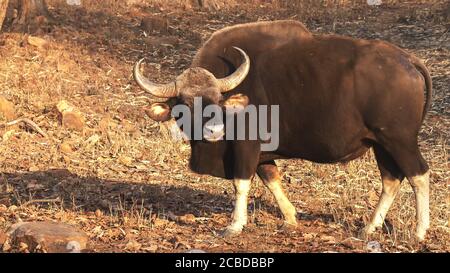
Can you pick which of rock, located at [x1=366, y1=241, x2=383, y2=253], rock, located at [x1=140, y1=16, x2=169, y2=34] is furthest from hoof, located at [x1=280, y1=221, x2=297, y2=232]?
rock, located at [x1=140, y1=16, x2=169, y2=34]

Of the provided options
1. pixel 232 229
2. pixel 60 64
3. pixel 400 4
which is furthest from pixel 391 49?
pixel 400 4

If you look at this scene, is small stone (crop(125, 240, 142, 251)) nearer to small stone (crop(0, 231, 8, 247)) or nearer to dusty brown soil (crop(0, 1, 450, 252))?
dusty brown soil (crop(0, 1, 450, 252))

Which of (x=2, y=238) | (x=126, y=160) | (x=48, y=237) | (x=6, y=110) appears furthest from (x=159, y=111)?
(x=6, y=110)

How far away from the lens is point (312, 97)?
6.82 m

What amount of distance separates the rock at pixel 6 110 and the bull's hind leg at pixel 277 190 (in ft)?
15.2

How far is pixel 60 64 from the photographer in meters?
13.4

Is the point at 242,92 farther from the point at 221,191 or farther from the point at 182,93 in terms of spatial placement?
the point at 221,191

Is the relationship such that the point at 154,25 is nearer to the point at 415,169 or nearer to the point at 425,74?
the point at 425,74

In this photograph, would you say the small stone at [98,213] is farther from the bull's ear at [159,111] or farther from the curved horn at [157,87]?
the curved horn at [157,87]

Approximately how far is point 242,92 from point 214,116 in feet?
1.54

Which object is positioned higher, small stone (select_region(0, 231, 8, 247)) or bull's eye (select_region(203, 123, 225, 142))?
bull's eye (select_region(203, 123, 225, 142))

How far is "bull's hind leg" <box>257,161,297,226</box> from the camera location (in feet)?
23.9

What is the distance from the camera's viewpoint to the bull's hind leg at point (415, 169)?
21.6 ft

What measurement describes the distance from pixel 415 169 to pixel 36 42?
355 inches
